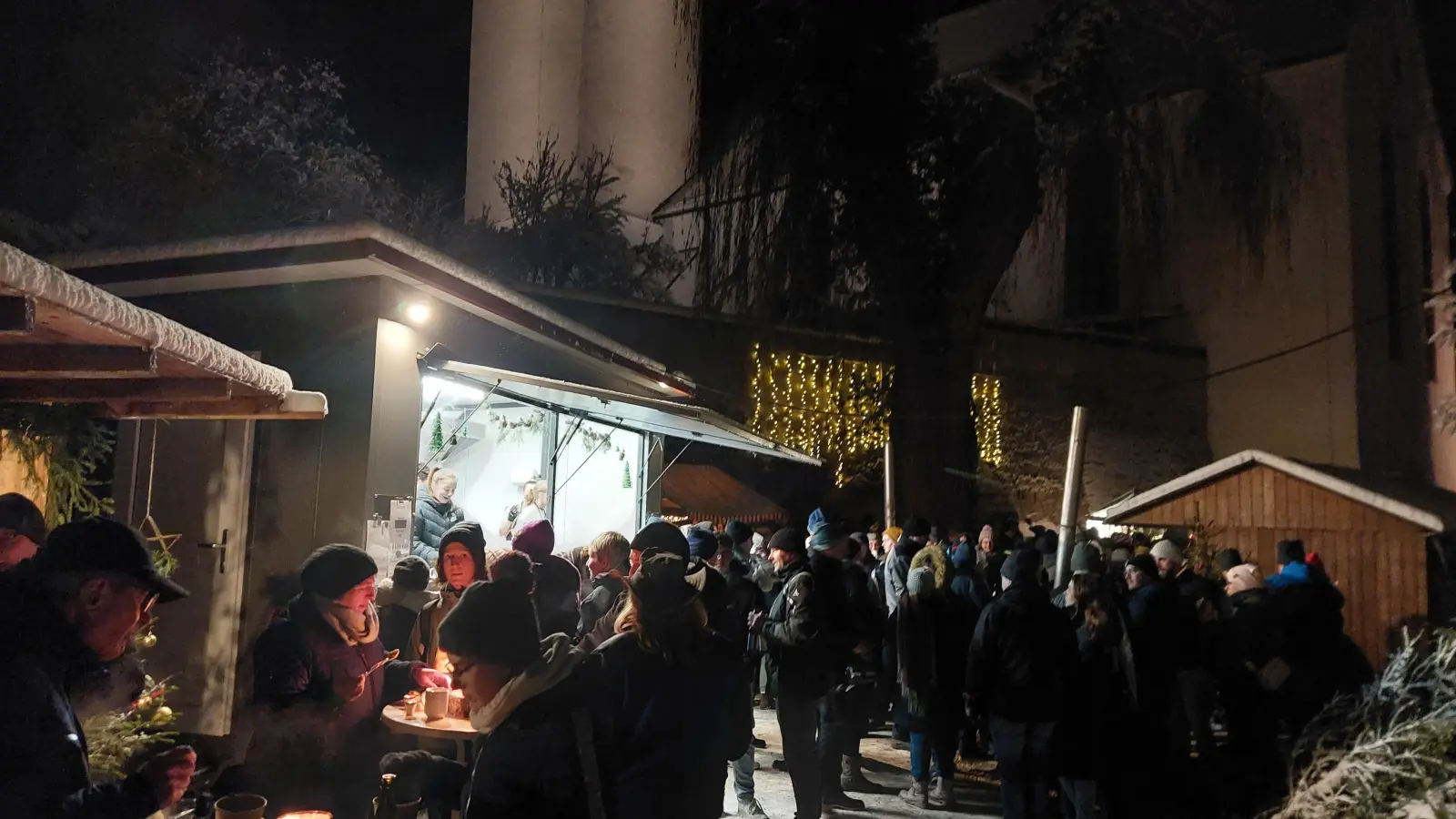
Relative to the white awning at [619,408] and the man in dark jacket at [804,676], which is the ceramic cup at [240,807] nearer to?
the man in dark jacket at [804,676]

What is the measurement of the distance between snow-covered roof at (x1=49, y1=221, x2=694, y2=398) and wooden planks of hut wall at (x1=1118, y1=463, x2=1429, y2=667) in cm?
841

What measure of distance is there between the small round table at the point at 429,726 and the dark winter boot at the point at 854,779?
3.92 meters

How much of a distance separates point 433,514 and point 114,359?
16.0ft

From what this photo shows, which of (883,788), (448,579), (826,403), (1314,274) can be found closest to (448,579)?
(448,579)

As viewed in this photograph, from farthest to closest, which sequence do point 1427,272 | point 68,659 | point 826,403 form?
1. point 1427,272
2. point 826,403
3. point 68,659

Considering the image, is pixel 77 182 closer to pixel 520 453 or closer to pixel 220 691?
pixel 520 453

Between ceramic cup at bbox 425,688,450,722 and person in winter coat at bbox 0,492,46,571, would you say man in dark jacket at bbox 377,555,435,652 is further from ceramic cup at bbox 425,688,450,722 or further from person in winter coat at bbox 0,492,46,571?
person in winter coat at bbox 0,492,46,571

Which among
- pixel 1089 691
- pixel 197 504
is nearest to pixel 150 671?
pixel 197 504

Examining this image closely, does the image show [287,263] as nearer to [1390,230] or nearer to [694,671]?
[694,671]

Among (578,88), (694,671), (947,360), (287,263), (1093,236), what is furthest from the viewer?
(578,88)

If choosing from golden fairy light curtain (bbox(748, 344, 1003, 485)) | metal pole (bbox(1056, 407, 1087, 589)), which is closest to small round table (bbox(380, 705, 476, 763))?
metal pole (bbox(1056, 407, 1087, 589))

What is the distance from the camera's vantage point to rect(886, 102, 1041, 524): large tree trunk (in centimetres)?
1223

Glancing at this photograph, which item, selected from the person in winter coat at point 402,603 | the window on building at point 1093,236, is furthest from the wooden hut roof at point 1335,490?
the person in winter coat at point 402,603

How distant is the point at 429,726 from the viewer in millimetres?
4277
